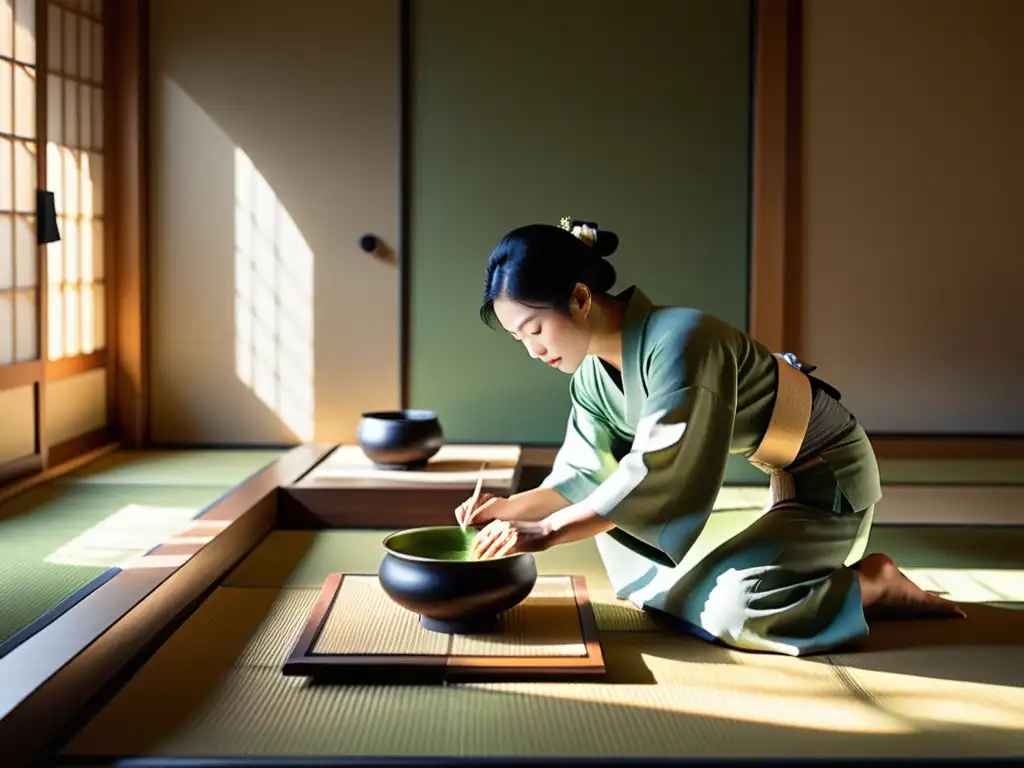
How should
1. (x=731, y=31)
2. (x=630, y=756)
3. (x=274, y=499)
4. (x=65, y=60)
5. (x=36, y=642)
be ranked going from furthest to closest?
(x=731, y=31)
(x=65, y=60)
(x=274, y=499)
(x=36, y=642)
(x=630, y=756)

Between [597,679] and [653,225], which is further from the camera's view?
[653,225]

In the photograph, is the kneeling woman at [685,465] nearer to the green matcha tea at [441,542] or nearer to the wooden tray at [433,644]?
the green matcha tea at [441,542]

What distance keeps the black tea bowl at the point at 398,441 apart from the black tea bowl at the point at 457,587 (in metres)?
1.60

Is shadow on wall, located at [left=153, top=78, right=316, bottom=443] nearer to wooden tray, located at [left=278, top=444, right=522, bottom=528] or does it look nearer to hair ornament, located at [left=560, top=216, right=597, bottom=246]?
wooden tray, located at [left=278, top=444, right=522, bottom=528]

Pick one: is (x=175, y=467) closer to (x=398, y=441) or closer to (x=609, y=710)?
(x=398, y=441)

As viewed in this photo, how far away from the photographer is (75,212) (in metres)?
5.04

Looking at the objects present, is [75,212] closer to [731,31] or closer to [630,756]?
[731,31]

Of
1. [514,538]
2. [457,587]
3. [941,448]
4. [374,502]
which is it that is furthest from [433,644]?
[941,448]

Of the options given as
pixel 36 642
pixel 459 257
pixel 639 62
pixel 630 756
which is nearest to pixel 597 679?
pixel 630 756

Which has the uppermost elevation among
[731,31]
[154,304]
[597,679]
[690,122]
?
[731,31]

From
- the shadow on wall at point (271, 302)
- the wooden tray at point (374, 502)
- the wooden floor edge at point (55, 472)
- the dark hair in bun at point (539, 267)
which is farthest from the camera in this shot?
the shadow on wall at point (271, 302)

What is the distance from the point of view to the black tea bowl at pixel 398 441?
421 cm

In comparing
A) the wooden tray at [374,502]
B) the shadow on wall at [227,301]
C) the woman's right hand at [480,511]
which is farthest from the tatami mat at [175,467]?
the woman's right hand at [480,511]

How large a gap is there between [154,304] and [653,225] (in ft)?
7.77
